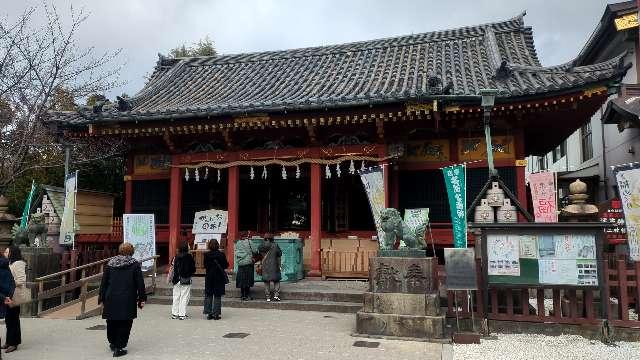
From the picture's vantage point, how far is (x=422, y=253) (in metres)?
7.60

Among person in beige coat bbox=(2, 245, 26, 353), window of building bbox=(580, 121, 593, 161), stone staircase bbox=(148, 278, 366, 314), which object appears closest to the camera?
person in beige coat bbox=(2, 245, 26, 353)

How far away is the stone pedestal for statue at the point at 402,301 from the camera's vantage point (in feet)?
23.4

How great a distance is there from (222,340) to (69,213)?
23.0ft

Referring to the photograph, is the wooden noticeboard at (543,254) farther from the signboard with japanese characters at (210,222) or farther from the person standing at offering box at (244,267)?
the signboard with japanese characters at (210,222)

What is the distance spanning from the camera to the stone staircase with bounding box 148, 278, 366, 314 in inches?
375

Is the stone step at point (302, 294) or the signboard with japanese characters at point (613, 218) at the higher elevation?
the signboard with japanese characters at point (613, 218)

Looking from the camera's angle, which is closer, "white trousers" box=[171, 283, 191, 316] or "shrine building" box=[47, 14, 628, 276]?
"white trousers" box=[171, 283, 191, 316]

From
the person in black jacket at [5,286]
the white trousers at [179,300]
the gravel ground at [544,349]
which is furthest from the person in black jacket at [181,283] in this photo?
the gravel ground at [544,349]

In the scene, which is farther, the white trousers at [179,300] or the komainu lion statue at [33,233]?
the komainu lion statue at [33,233]

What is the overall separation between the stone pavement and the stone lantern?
3591mm

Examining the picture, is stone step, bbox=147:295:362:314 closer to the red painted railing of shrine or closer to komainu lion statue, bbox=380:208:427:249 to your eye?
komainu lion statue, bbox=380:208:427:249

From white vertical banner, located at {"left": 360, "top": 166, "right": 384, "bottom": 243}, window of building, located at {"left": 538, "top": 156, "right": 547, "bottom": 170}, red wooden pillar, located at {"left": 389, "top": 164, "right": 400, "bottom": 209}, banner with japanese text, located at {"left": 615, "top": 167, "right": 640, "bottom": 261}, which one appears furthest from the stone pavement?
window of building, located at {"left": 538, "top": 156, "right": 547, "bottom": 170}

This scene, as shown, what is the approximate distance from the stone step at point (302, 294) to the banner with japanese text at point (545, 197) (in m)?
5.42

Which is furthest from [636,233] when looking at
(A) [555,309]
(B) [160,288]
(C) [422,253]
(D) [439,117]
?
(B) [160,288]
